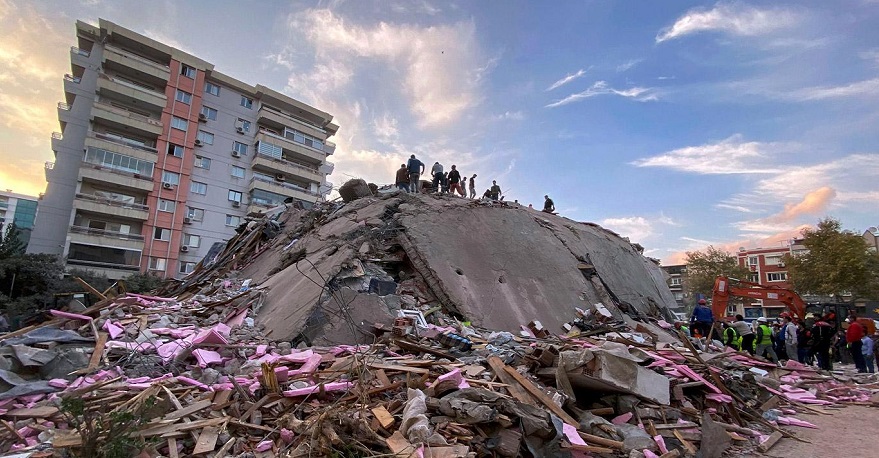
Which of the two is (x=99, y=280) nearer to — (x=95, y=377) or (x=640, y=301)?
(x=95, y=377)

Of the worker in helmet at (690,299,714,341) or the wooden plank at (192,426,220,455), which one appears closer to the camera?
the wooden plank at (192,426,220,455)

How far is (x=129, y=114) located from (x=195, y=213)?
6.53m

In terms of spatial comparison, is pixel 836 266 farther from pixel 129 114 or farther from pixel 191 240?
pixel 129 114

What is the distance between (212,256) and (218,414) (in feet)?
35.5

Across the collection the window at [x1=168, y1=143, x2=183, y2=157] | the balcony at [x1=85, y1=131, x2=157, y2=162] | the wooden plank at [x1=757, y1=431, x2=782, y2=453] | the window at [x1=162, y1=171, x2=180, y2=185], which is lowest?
the wooden plank at [x1=757, y1=431, x2=782, y2=453]

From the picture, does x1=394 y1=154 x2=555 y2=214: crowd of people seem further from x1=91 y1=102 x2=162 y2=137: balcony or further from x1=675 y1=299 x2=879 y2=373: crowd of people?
→ x1=91 y1=102 x2=162 y2=137: balcony

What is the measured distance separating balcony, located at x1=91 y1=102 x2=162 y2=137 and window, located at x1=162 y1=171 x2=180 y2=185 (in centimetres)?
234

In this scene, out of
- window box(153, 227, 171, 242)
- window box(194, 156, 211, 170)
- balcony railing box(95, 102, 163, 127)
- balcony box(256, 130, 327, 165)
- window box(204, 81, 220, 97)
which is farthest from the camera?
balcony box(256, 130, 327, 165)

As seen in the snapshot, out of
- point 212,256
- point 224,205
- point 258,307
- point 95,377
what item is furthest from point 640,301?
point 224,205

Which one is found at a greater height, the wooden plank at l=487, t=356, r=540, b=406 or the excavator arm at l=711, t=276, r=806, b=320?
the excavator arm at l=711, t=276, r=806, b=320

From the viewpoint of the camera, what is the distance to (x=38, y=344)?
536 cm

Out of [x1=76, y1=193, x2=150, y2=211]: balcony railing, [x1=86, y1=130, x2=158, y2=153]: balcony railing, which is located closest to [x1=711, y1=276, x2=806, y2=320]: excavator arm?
[x1=76, y1=193, x2=150, y2=211]: balcony railing

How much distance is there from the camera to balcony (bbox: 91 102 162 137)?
2453cm

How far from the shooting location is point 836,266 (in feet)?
80.4
